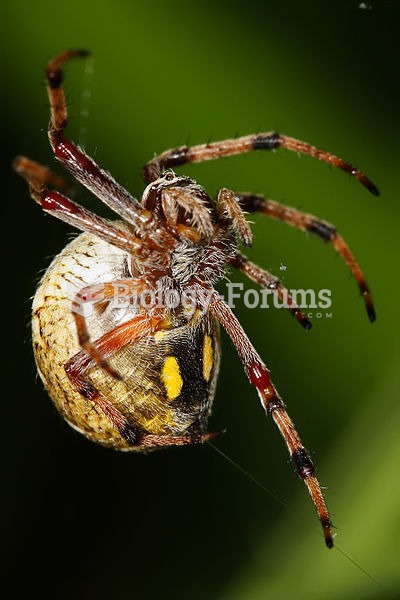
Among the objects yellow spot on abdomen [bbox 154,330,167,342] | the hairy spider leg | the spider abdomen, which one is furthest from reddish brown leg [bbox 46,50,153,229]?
yellow spot on abdomen [bbox 154,330,167,342]

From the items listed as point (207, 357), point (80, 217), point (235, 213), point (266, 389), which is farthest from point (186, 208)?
point (266, 389)

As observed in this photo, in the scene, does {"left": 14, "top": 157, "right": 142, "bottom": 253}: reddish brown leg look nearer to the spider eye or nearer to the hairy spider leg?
the hairy spider leg

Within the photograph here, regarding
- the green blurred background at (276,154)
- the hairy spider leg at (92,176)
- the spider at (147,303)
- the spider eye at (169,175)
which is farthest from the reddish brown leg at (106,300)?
the green blurred background at (276,154)

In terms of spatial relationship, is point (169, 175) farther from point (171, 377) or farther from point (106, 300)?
point (171, 377)

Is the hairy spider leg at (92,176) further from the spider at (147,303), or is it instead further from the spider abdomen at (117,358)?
the spider abdomen at (117,358)

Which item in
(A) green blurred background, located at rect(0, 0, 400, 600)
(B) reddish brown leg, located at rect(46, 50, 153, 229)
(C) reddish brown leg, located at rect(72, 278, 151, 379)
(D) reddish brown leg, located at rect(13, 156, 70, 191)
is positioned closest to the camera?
(D) reddish brown leg, located at rect(13, 156, 70, 191)

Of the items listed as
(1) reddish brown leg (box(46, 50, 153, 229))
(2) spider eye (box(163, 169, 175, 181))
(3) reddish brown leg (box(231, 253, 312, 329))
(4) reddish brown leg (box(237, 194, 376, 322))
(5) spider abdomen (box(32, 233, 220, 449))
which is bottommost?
(5) spider abdomen (box(32, 233, 220, 449))
